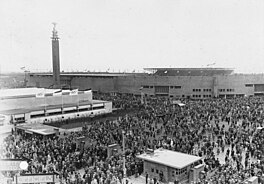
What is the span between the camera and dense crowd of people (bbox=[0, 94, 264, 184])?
18516 mm

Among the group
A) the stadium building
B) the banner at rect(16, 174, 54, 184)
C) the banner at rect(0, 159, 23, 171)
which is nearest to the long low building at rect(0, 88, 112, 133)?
the stadium building

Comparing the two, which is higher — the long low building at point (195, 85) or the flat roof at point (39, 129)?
the long low building at point (195, 85)

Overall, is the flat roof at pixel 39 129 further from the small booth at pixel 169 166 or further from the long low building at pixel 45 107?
the small booth at pixel 169 166

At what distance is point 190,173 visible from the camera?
18.5 m

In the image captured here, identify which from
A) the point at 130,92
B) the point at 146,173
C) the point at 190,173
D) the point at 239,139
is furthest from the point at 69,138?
the point at 130,92

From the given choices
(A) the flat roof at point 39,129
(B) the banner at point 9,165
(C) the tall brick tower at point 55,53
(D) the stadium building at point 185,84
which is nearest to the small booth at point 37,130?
(A) the flat roof at point 39,129

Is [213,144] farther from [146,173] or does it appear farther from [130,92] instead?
[130,92]

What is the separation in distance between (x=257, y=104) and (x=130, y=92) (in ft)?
88.5

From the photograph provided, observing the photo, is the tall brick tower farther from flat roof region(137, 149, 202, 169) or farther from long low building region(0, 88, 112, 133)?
flat roof region(137, 149, 202, 169)

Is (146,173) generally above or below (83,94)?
below

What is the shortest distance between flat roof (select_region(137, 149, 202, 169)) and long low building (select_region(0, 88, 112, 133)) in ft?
63.3

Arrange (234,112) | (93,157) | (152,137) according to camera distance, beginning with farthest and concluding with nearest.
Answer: (234,112), (152,137), (93,157)

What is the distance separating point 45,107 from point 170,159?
23943mm

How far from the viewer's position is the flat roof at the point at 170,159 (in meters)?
18.0
